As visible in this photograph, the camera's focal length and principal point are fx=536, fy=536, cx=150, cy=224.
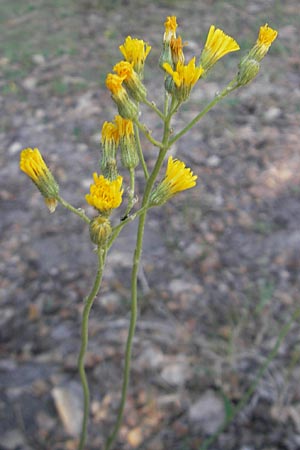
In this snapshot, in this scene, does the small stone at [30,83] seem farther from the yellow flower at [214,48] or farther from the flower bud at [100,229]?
the flower bud at [100,229]

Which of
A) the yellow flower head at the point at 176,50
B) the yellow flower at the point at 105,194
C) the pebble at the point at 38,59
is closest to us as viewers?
the yellow flower at the point at 105,194

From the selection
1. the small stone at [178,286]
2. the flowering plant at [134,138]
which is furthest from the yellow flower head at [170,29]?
the small stone at [178,286]

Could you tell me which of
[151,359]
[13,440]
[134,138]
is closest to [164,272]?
[151,359]

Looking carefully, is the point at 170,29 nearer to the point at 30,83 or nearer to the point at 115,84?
the point at 115,84

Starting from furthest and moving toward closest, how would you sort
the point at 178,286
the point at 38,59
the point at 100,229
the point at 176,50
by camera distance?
the point at 38,59 → the point at 178,286 → the point at 176,50 → the point at 100,229

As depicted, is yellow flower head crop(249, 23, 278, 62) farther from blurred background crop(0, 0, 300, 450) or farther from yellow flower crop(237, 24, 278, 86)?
blurred background crop(0, 0, 300, 450)
